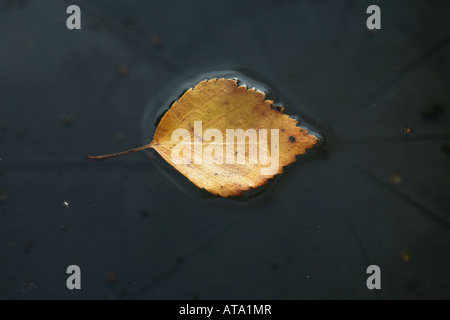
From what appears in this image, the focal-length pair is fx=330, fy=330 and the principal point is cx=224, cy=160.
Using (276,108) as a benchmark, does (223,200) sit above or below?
below

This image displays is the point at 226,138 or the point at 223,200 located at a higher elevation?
the point at 226,138

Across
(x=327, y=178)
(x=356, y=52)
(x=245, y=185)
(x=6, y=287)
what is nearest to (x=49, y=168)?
(x=6, y=287)

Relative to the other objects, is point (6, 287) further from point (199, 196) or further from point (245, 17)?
point (245, 17)

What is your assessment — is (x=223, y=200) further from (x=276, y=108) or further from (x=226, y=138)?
(x=276, y=108)

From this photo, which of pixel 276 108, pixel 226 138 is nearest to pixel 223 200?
pixel 226 138
